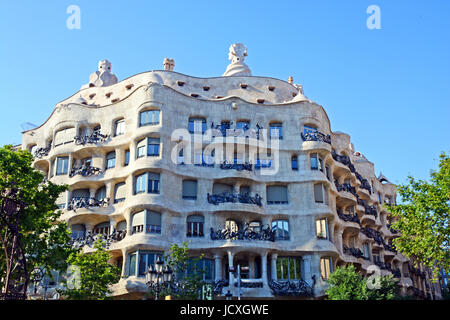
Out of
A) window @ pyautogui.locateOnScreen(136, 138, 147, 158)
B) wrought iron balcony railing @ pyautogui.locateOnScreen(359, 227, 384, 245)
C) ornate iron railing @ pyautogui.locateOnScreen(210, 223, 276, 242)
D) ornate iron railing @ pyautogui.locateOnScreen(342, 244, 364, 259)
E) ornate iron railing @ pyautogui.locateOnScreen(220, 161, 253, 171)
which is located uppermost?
window @ pyautogui.locateOnScreen(136, 138, 147, 158)

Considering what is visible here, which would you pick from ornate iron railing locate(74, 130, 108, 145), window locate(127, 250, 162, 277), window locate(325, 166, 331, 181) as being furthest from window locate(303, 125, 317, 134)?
ornate iron railing locate(74, 130, 108, 145)

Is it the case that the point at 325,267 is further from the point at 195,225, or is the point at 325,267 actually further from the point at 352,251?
the point at 195,225

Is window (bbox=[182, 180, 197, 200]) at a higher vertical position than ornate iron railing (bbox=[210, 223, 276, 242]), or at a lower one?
higher

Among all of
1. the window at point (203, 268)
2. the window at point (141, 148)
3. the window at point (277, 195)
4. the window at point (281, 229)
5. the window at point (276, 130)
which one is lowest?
the window at point (203, 268)

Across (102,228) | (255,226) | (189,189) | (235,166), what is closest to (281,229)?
(255,226)

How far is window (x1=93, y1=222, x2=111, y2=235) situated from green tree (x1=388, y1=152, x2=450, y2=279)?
2050 cm

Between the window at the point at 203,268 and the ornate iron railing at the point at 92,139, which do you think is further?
the ornate iron railing at the point at 92,139

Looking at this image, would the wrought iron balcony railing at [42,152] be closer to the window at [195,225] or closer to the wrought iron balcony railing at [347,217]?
the window at [195,225]

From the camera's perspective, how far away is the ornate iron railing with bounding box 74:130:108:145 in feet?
139

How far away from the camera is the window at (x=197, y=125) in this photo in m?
41.9

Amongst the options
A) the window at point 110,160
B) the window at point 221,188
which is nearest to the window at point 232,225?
the window at point 221,188

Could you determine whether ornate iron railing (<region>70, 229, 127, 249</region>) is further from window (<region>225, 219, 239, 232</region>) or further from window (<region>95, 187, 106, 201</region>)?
window (<region>225, 219, 239, 232</region>)

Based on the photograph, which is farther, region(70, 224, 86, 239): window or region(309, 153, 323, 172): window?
region(309, 153, 323, 172): window

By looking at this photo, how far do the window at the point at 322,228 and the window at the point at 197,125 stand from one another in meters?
11.4
